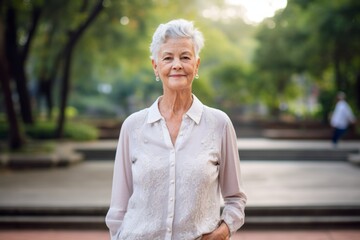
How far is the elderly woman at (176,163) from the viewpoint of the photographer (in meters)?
2.56

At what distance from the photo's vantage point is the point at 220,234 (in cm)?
265

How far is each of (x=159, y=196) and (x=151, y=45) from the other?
2.15 feet

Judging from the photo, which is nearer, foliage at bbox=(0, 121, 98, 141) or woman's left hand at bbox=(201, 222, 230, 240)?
woman's left hand at bbox=(201, 222, 230, 240)

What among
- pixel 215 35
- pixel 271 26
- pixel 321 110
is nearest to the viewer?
pixel 321 110

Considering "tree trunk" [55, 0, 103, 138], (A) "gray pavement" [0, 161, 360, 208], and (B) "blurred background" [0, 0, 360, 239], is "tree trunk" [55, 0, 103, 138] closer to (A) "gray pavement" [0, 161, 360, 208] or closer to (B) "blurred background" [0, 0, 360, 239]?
(B) "blurred background" [0, 0, 360, 239]

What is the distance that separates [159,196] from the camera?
257 cm

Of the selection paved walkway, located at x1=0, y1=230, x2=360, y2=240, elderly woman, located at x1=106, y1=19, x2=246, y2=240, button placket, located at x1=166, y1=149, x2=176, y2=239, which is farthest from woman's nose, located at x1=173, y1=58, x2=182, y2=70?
paved walkway, located at x1=0, y1=230, x2=360, y2=240

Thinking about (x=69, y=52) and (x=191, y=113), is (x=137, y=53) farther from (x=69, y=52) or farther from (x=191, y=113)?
(x=191, y=113)

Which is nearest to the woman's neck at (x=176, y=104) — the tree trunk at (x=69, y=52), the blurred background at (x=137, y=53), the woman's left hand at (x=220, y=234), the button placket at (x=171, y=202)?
the button placket at (x=171, y=202)

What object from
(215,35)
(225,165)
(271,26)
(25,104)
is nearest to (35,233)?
(225,165)

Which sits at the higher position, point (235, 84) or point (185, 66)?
point (185, 66)

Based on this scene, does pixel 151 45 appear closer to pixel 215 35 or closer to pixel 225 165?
pixel 225 165

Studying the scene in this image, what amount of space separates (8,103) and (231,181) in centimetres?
1424

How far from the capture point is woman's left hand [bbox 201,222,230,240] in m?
2.62
